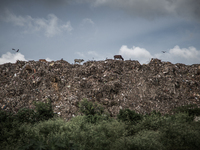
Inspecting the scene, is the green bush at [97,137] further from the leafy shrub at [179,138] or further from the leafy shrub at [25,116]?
the leafy shrub at [25,116]

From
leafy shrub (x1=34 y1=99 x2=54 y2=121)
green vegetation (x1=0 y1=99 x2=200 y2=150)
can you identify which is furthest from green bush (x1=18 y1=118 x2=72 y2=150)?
leafy shrub (x1=34 y1=99 x2=54 y2=121)

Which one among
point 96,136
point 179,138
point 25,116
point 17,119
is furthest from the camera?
point 25,116

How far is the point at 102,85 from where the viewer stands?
13320 mm

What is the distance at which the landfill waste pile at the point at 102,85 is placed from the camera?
1201cm

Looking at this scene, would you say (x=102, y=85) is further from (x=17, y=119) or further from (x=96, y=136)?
(x=96, y=136)

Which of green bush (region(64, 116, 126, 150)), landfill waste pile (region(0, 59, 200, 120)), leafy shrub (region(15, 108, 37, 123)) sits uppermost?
landfill waste pile (region(0, 59, 200, 120))

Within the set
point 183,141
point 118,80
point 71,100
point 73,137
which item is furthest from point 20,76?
point 183,141

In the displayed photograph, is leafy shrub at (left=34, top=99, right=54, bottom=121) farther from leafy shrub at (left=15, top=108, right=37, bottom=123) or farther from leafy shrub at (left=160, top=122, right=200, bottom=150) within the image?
leafy shrub at (left=160, top=122, right=200, bottom=150)

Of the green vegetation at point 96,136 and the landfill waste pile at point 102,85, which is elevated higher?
the landfill waste pile at point 102,85

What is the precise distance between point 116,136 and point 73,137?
185cm

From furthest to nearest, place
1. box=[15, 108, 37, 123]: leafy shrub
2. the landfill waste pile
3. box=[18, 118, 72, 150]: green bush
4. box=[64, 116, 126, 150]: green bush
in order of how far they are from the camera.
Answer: the landfill waste pile → box=[15, 108, 37, 123]: leafy shrub → box=[64, 116, 126, 150]: green bush → box=[18, 118, 72, 150]: green bush

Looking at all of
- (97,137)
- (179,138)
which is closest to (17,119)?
(97,137)

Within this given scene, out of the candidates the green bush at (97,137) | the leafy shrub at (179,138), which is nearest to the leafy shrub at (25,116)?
the green bush at (97,137)

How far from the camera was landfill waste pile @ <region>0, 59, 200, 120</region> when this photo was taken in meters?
12.0
